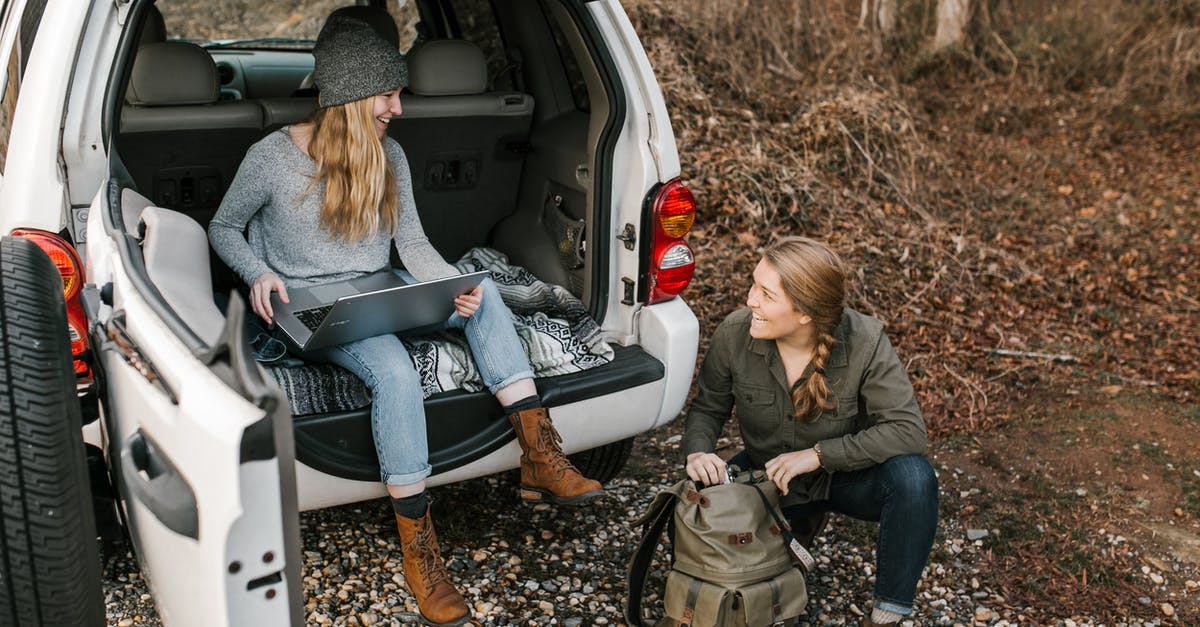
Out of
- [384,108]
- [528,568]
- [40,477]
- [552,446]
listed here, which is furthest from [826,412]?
[40,477]

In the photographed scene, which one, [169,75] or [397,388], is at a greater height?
[169,75]

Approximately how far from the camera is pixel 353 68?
2930mm

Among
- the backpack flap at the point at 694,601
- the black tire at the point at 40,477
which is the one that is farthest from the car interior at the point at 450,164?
the backpack flap at the point at 694,601

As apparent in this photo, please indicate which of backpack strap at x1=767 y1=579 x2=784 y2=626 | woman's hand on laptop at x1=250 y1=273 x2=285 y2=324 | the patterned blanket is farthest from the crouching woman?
woman's hand on laptop at x1=250 y1=273 x2=285 y2=324

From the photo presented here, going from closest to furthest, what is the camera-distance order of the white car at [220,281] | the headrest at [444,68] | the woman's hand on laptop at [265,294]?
the white car at [220,281], the woman's hand on laptop at [265,294], the headrest at [444,68]

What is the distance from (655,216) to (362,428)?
107 cm

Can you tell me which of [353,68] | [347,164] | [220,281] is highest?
[353,68]

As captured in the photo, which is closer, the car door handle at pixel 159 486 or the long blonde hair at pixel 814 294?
the car door handle at pixel 159 486

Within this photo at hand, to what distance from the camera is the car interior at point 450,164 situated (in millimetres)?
2623

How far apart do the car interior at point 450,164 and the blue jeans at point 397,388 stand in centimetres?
5

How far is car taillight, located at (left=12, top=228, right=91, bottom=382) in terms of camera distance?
2449 mm

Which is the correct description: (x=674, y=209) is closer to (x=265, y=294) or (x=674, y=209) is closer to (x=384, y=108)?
(x=384, y=108)

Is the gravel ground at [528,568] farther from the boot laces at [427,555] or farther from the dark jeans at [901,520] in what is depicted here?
the dark jeans at [901,520]

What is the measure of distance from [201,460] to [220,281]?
1.93 metres
